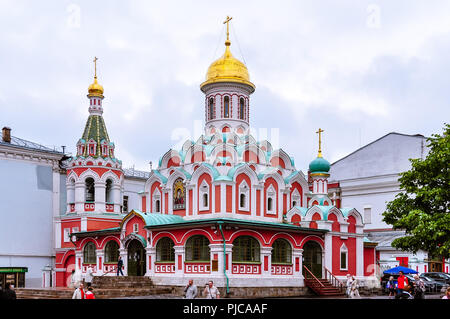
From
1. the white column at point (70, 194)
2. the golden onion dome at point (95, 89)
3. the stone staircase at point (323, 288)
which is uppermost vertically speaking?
the golden onion dome at point (95, 89)

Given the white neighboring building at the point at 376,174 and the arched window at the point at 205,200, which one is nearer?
the arched window at the point at 205,200

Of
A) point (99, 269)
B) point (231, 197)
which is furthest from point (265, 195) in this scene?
point (99, 269)

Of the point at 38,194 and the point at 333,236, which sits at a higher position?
the point at 38,194

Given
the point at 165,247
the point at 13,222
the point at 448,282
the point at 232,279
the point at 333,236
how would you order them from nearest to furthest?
the point at 232,279 < the point at 165,247 < the point at 333,236 < the point at 448,282 < the point at 13,222

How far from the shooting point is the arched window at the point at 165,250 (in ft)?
86.1

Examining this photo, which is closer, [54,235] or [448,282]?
[448,282]

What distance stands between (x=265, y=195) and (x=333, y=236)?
4056mm

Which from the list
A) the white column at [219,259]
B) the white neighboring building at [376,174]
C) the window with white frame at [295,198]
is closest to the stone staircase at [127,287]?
the white column at [219,259]

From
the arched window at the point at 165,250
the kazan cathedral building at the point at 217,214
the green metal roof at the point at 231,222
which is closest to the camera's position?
the green metal roof at the point at 231,222

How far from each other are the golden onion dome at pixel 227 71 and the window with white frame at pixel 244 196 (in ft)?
21.5

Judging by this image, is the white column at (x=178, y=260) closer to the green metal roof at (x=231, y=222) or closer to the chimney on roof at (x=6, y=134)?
the green metal roof at (x=231, y=222)

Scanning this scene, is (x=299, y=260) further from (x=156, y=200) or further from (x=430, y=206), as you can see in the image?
(x=156, y=200)

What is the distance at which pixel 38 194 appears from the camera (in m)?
35.0
